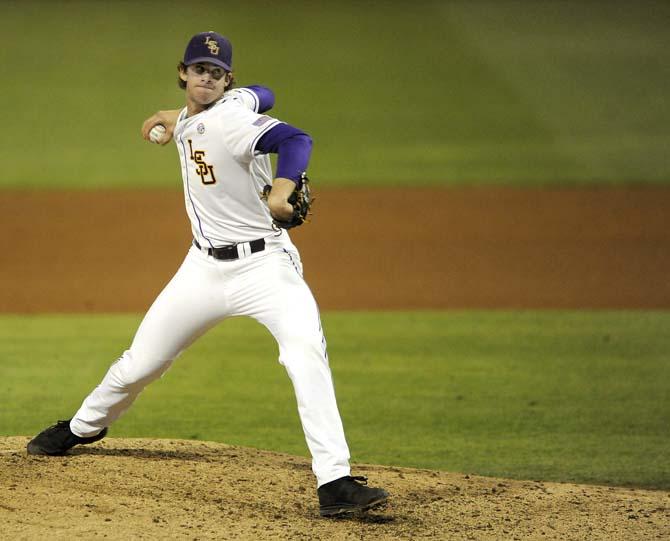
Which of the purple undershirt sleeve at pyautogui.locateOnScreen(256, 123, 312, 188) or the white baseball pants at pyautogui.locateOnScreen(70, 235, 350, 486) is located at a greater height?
the purple undershirt sleeve at pyautogui.locateOnScreen(256, 123, 312, 188)

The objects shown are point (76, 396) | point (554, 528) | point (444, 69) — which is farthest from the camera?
point (444, 69)

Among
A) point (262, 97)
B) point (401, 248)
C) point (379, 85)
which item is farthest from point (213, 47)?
point (379, 85)

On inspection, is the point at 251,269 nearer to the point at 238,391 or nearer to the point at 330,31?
the point at 238,391

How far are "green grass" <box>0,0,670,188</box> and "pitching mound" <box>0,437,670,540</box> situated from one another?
9.78 metres

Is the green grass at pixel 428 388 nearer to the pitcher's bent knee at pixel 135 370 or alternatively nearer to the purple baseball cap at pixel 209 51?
the pitcher's bent knee at pixel 135 370

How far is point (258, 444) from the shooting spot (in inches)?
261

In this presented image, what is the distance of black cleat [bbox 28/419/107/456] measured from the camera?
5551 millimetres

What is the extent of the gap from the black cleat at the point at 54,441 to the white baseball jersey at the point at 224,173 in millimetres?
1189

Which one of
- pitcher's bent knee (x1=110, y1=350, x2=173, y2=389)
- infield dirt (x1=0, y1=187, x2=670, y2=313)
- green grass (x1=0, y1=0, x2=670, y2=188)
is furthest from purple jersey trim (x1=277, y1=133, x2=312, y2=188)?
green grass (x1=0, y1=0, x2=670, y2=188)

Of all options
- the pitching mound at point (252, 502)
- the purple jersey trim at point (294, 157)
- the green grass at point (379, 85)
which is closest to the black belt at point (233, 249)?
the purple jersey trim at point (294, 157)

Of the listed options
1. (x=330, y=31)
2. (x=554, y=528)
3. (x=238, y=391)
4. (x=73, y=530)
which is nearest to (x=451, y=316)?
(x=238, y=391)

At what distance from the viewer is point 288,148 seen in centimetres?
479

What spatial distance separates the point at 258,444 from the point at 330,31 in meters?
18.4

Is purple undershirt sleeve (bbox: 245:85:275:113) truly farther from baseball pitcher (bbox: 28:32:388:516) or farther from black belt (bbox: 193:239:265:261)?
black belt (bbox: 193:239:265:261)
